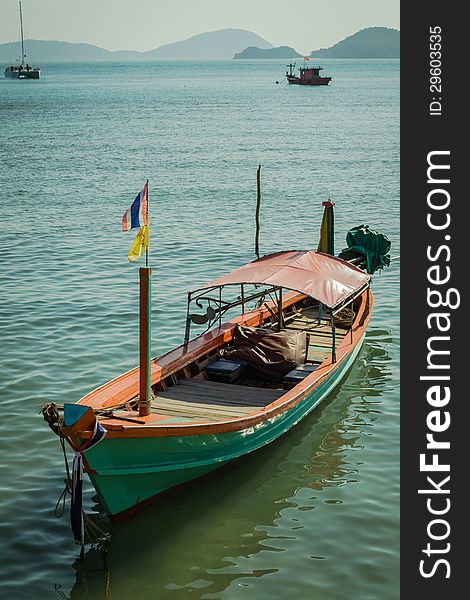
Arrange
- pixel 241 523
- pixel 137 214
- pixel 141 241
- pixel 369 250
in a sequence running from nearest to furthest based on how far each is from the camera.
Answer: pixel 137 214 < pixel 141 241 < pixel 241 523 < pixel 369 250

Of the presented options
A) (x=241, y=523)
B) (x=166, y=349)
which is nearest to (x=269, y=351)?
(x=166, y=349)

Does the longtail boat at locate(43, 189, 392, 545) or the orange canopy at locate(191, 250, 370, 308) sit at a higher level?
the orange canopy at locate(191, 250, 370, 308)

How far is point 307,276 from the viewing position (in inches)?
724

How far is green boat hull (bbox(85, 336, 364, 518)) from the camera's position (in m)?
13.2

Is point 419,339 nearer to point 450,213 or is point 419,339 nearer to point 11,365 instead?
point 450,213

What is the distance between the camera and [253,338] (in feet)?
61.6

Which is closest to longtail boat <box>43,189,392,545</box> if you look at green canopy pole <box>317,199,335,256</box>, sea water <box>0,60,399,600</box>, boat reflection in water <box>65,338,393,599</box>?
boat reflection in water <box>65,338,393,599</box>

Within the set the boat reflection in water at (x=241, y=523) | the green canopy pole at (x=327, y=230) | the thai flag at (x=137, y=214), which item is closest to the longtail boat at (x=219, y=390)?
the boat reflection in water at (x=241, y=523)

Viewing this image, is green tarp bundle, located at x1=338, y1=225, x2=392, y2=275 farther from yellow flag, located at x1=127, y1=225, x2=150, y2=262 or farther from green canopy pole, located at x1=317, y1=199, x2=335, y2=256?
yellow flag, located at x1=127, y1=225, x2=150, y2=262

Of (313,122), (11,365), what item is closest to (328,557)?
(11,365)

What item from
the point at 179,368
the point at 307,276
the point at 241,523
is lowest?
the point at 241,523

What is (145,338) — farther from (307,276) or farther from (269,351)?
(307,276)

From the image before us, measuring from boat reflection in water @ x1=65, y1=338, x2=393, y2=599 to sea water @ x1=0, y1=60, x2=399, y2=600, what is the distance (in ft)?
0.10

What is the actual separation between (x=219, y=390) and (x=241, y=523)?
313cm
